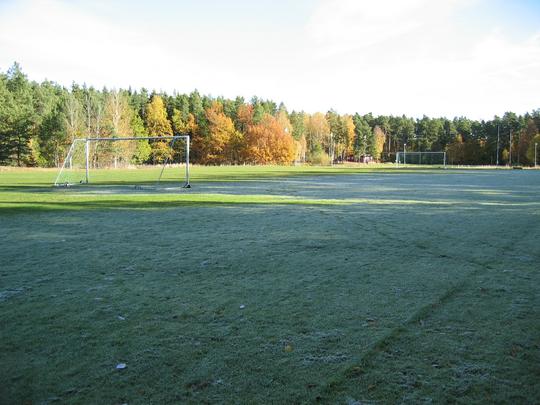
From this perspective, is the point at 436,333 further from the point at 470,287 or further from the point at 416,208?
the point at 416,208

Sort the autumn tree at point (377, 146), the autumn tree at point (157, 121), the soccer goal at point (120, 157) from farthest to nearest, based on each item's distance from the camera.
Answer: the autumn tree at point (377, 146) → the autumn tree at point (157, 121) → the soccer goal at point (120, 157)

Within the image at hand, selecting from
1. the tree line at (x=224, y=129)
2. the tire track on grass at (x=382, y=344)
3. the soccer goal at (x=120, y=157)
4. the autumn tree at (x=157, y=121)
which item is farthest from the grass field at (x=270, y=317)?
the autumn tree at (x=157, y=121)

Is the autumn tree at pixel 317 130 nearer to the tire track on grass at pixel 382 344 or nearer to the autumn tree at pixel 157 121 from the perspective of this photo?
the autumn tree at pixel 157 121

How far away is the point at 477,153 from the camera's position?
126 metres

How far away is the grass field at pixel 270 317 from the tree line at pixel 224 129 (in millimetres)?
30600

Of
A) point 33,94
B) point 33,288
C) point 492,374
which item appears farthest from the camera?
point 33,94

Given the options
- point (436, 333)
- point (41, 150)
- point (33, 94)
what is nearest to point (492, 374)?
point (436, 333)

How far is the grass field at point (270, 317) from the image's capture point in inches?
132

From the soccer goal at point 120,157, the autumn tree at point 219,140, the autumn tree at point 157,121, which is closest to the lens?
the soccer goal at point 120,157

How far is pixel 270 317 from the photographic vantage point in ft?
15.8

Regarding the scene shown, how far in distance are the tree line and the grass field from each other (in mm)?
30600

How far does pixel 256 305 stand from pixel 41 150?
75.8m

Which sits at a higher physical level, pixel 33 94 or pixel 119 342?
pixel 33 94

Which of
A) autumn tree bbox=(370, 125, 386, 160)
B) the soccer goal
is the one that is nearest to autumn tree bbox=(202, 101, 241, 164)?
the soccer goal
